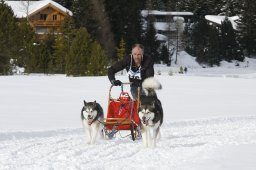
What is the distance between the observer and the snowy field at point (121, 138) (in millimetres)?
7176

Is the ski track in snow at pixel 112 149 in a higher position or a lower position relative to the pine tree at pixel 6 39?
lower

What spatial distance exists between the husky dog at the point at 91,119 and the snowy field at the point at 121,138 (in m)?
0.19

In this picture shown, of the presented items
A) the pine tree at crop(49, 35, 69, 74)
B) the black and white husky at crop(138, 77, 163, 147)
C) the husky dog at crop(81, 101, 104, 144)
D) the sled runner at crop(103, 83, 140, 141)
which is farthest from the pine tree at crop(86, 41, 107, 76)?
the black and white husky at crop(138, 77, 163, 147)

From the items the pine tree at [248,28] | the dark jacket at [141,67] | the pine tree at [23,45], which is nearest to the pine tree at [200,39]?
the pine tree at [248,28]

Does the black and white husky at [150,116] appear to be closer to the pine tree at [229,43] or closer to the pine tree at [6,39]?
the pine tree at [6,39]

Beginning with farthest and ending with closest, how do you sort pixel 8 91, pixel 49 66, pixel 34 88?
pixel 49 66 → pixel 34 88 → pixel 8 91

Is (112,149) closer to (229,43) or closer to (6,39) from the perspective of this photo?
(6,39)

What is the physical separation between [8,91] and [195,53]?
187ft

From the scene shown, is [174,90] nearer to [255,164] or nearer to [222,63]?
[255,164]

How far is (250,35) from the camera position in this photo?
78.6 m

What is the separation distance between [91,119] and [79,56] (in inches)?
1210

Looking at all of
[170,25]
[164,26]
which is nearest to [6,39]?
[170,25]

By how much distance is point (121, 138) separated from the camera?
397 inches

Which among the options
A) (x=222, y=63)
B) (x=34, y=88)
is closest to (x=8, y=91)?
(x=34, y=88)
